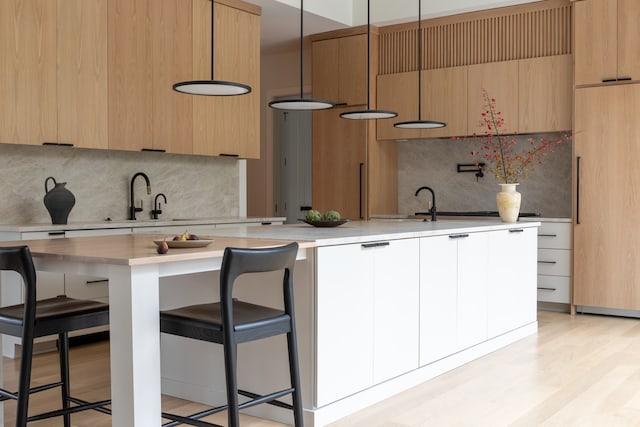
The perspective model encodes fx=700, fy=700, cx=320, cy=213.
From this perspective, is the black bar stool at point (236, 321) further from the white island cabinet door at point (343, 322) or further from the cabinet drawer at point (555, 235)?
the cabinet drawer at point (555, 235)

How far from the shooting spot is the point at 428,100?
662 cm

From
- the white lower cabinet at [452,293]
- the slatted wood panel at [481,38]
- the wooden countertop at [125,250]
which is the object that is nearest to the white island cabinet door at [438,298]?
the white lower cabinet at [452,293]

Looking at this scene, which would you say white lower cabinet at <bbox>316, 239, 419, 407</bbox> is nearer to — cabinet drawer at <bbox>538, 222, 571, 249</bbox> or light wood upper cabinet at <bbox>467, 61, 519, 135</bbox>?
cabinet drawer at <bbox>538, 222, 571, 249</bbox>

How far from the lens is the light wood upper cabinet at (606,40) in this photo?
540 cm

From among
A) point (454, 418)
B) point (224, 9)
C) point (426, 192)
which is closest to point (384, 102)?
point (426, 192)

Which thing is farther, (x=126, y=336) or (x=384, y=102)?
(x=384, y=102)

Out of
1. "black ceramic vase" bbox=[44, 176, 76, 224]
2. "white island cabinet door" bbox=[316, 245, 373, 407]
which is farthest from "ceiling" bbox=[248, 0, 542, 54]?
"white island cabinet door" bbox=[316, 245, 373, 407]

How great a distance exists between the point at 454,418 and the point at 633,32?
3.73m

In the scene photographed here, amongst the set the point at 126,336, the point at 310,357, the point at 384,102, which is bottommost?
the point at 310,357

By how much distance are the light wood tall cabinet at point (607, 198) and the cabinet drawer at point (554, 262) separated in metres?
0.09

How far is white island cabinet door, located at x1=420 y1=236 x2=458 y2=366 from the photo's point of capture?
3727 mm

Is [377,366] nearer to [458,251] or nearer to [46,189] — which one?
[458,251]

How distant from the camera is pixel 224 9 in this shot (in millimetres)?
5852

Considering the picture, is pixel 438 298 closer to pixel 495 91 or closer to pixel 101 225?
pixel 101 225
